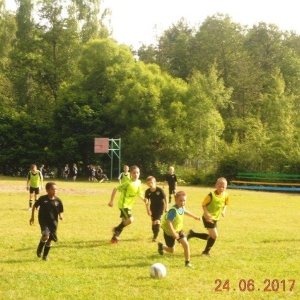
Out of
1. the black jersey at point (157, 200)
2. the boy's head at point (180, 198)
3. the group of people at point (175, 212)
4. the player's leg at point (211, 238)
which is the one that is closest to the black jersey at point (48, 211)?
the group of people at point (175, 212)

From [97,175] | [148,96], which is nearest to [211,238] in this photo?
[97,175]

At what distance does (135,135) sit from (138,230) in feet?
123

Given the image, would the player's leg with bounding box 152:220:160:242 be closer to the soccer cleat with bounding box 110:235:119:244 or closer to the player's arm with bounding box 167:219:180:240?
the soccer cleat with bounding box 110:235:119:244

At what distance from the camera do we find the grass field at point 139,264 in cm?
847

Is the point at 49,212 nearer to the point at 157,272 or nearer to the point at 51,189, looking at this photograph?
the point at 51,189

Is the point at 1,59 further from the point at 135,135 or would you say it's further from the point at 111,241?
the point at 111,241

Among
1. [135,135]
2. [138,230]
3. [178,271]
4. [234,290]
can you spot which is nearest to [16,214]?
[138,230]

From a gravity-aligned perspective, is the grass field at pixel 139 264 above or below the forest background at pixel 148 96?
below

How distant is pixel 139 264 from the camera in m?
10.6
